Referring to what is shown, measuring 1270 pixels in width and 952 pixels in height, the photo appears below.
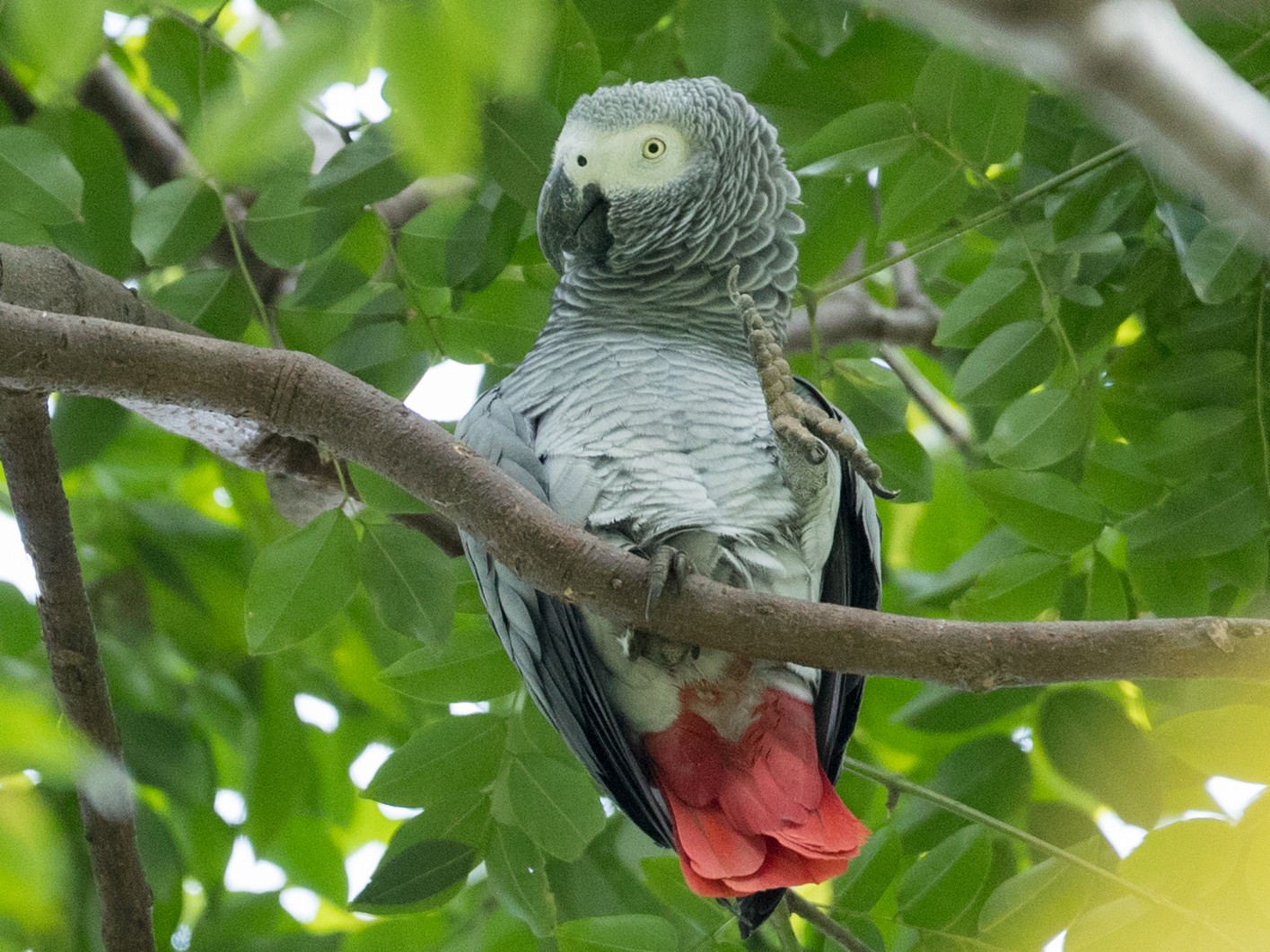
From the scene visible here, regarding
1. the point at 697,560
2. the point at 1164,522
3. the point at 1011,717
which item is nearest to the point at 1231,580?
the point at 1164,522

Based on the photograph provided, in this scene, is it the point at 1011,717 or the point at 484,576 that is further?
the point at 1011,717

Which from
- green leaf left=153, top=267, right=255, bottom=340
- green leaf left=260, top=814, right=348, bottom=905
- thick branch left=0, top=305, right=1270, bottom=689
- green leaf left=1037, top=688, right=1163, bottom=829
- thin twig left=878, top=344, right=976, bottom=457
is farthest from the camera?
thin twig left=878, top=344, right=976, bottom=457

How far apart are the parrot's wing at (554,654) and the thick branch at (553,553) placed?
0.25 meters

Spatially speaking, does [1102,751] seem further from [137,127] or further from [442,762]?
[137,127]

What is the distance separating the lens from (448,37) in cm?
46

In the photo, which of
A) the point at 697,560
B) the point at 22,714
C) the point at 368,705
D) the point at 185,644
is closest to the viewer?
the point at 22,714

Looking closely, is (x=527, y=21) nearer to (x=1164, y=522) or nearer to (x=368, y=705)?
(x=1164, y=522)

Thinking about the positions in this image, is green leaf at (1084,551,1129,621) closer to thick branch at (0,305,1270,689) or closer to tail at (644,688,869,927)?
tail at (644,688,869,927)

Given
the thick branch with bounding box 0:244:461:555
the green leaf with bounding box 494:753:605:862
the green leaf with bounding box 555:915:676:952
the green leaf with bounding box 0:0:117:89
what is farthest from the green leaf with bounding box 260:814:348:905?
the green leaf with bounding box 0:0:117:89

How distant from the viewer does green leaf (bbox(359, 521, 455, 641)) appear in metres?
1.45

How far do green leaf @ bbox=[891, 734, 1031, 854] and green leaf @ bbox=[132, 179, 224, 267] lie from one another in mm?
1217

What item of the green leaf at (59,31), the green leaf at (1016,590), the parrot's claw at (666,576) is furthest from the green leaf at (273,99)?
the green leaf at (1016,590)

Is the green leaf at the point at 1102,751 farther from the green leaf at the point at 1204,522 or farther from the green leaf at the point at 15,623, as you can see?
the green leaf at the point at 15,623

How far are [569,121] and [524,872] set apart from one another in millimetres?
983
